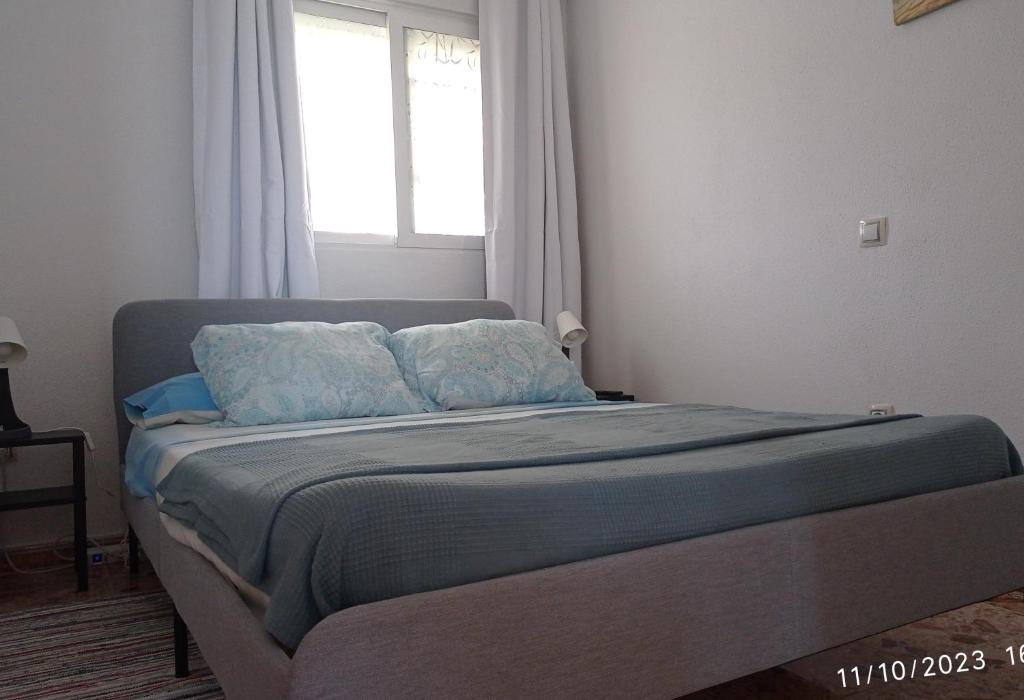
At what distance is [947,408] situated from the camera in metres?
2.43

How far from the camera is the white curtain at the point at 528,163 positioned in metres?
3.79

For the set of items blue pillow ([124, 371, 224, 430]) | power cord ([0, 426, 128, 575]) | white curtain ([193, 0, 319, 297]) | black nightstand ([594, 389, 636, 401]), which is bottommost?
power cord ([0, 426, 128, 575])

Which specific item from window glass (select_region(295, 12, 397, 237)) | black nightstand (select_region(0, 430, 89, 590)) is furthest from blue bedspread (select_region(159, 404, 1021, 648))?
window glass (select_region(295, 12, 397, 237))

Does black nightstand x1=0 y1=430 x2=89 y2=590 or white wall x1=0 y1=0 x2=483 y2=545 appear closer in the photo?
black nightstand x1=0 y1=430 x2=89 y2=590

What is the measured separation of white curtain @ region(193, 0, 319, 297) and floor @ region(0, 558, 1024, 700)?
2.31 metres

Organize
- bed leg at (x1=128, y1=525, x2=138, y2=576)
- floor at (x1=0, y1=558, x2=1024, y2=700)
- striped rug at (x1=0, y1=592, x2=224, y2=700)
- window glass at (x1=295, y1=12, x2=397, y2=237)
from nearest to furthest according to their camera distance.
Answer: floor at (x1=0, y1=558, x2=1024, y2=700) < striped rug at (x1=0, y1=592, x2=224, y2=700) < bed leg at (x1=128, y1=525, x2=138, y2=576) < window glass at (x1=295, y1=12, x2=397, y2=237)

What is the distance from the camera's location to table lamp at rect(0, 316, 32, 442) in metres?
2.56

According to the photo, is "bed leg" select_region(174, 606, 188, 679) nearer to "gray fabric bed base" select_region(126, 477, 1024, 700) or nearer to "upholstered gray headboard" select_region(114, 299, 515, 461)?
"gray fabric bed base" select_region(126, 477, 1024, 700)

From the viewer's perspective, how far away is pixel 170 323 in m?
2.90

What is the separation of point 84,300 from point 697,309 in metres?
2.43

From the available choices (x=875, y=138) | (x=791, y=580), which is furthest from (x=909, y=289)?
(x=791, y=580)

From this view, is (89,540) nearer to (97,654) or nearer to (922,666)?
(97,654)

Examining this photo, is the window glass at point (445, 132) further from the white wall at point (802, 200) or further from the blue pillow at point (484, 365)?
the blue pillow at point (484, 365)

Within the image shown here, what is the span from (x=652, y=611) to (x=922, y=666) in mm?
910
